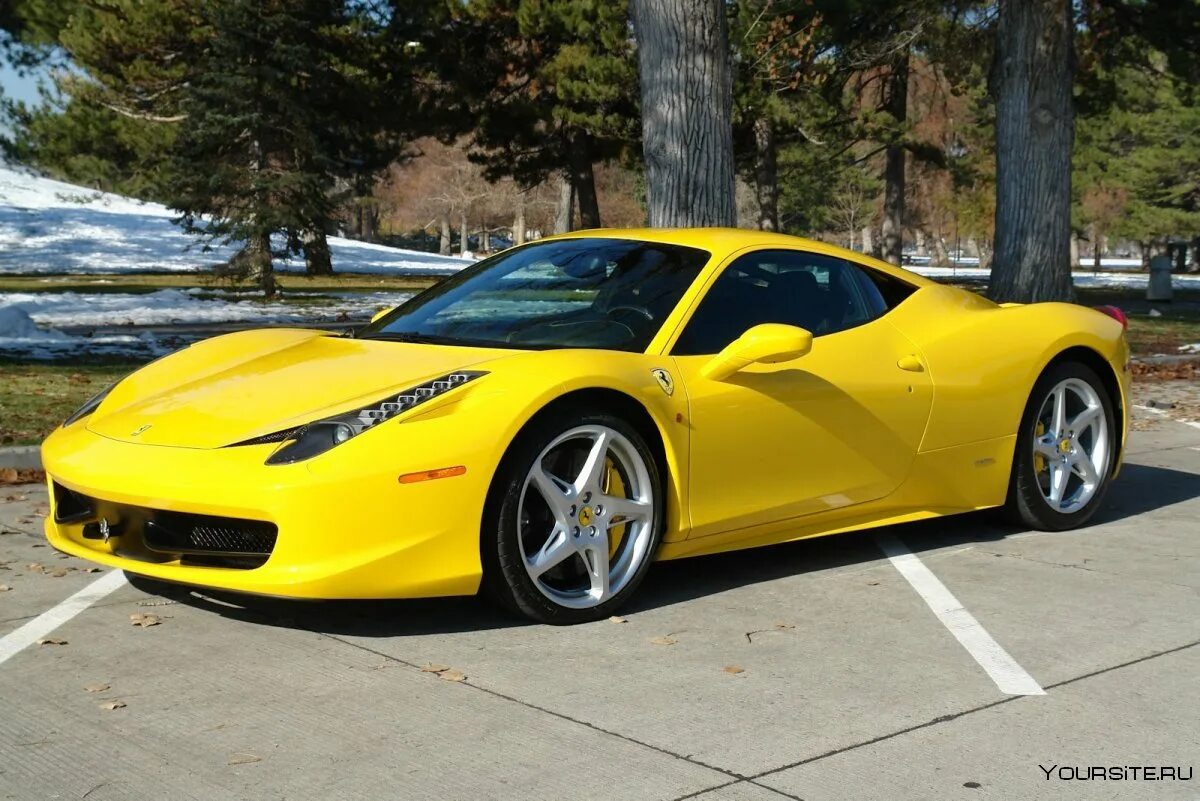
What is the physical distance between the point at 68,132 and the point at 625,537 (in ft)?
124

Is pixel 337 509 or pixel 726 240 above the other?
pixel 726 240

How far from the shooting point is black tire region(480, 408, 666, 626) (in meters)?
4.47

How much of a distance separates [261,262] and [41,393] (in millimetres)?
14887

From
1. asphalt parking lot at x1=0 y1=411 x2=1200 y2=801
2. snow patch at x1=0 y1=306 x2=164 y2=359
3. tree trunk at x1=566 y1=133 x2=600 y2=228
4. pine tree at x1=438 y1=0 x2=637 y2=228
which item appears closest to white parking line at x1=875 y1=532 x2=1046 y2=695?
asphalt parking lot at x1=0 y1=411 x2=1200 y2=801

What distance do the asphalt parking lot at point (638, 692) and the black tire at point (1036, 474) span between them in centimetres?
56

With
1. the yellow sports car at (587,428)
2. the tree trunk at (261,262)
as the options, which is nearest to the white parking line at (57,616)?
the yellow sports car at (587,428)

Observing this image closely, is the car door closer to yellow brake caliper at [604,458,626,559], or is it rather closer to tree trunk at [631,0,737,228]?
yellow brake caliper at [604,458,626,559]

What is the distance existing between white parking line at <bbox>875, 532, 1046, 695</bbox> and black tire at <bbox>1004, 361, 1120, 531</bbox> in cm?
58

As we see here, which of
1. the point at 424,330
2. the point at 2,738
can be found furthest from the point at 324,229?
the point at 2,738

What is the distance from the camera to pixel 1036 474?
20.7ft

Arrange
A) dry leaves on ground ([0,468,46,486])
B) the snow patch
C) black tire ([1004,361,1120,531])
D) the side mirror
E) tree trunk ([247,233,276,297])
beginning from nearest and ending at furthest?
1. the side mirror
2. black tire ([1004,361,1120,531])
3. dry leaves on ground ([0,468,46,486])
4. the snow patch
5. tree trunk ([247,233,276,297])

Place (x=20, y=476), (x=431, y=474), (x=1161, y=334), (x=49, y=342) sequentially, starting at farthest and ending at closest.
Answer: (x=1161, y=334), (x=49, y=342), (x=20, y=476), (x=431, y=474)

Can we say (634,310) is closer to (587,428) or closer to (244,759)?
(587,428)
